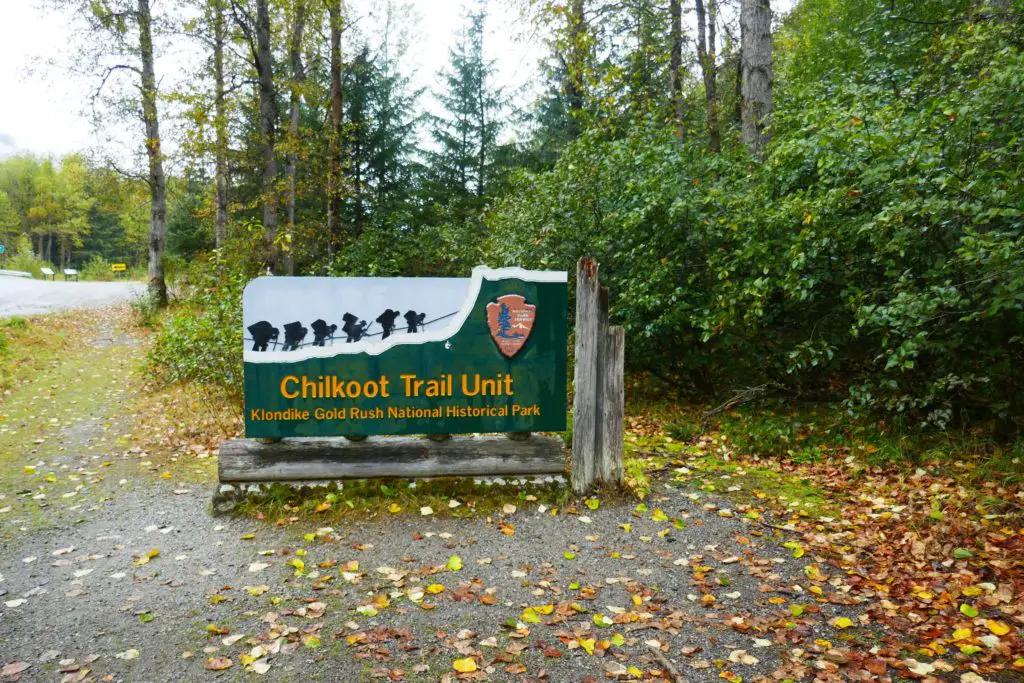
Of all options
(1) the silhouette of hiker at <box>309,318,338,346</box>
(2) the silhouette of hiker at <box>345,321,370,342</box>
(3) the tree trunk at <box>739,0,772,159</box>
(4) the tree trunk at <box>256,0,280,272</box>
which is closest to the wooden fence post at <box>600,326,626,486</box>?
(2) the silhouette of hiker at <box>345,321,370,342</box>

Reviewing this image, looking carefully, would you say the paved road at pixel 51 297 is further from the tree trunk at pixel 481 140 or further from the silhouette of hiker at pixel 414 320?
the silhouette of hiker at pixel 414 320

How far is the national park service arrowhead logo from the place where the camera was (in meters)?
5.16

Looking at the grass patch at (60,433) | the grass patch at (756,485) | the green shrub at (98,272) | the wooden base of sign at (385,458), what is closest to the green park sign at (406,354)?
the wooden base of sign at (385,458)

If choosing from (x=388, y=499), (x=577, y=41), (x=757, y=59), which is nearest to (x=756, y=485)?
(x=388, y=499)

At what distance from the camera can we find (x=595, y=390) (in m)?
5.20

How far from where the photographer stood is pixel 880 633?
342 centimetres

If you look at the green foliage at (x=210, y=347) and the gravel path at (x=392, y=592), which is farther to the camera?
the green foliage at (x=210, y=347)

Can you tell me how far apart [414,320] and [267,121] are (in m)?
7.37

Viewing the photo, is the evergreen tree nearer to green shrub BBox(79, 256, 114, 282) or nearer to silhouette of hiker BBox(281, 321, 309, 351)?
silhouette of hiker BBox(281, 321, 309, 351)

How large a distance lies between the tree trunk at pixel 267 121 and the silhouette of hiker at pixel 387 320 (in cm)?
591

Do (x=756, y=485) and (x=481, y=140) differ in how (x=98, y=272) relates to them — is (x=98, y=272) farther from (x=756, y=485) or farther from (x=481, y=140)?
(x=756, y=485)

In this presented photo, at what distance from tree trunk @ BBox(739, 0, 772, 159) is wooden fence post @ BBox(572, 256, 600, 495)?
4.83 metres

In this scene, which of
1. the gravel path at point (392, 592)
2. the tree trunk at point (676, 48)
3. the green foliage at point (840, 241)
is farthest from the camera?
the tree trunk at point (676, 48)

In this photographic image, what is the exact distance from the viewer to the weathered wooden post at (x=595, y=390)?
201 inches
